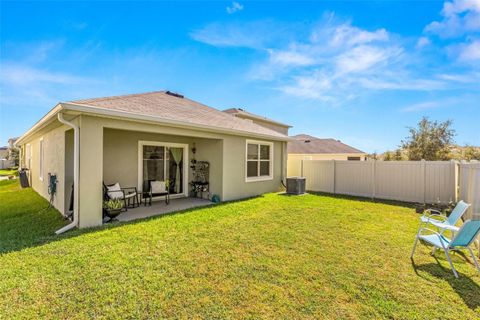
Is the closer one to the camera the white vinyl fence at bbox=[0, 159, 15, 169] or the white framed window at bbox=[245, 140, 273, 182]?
the white framed window at bbox=[245, 140, 273, 182]

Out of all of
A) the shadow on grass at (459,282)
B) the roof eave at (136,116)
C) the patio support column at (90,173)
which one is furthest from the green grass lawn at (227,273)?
the roof eave at (136,116)

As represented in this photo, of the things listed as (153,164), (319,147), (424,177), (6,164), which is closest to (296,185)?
(424,177)

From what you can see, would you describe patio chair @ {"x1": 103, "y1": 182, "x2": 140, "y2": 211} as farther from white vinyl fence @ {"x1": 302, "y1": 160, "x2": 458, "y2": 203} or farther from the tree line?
the tree line

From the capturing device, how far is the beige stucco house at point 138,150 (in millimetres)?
5750

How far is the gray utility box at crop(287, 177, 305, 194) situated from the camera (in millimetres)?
11258

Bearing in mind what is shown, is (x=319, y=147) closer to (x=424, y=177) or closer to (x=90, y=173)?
(x=424, y=177)

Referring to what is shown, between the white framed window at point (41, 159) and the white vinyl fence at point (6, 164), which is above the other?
the white framed window at point (41, 159)

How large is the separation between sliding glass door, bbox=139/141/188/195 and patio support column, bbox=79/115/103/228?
273cm

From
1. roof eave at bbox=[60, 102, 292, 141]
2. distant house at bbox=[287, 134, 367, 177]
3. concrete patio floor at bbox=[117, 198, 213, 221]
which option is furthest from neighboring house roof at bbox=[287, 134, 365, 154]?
concrete patio floor at bbox=[117, 198, 213, 221]

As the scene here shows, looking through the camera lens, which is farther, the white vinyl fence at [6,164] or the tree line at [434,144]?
the white vinyl fence at [6,164]

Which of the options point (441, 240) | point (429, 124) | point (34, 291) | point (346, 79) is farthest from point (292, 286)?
point (429, 124)

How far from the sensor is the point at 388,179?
1036cm

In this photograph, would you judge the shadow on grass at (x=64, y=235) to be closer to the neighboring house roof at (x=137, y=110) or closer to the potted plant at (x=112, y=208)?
the potted plant at (x=112, y=208)

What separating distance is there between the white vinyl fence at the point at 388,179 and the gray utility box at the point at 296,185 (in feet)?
5.75
